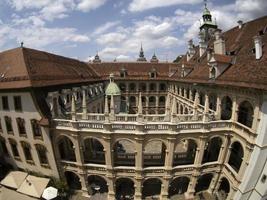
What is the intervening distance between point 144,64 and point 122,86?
38.0 feet

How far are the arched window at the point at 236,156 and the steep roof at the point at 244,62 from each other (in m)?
8.56

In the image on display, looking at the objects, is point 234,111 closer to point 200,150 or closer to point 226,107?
point 226,107

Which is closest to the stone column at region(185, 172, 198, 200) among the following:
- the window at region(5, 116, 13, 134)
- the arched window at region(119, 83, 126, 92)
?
the window at region(5, 116, 13, 134)

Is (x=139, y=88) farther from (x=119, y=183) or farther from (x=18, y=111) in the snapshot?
(x=18, y=111)

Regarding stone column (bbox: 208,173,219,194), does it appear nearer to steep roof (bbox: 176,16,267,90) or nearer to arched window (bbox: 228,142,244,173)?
arched window (bbox: 228,142,244,173)

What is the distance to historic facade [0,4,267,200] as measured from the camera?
24000 millimetres

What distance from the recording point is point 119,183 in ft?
104

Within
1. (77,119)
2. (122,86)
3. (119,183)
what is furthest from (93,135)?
(122,86)

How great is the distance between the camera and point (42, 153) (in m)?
29.1

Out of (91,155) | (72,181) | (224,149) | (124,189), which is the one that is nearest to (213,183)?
(224,149)

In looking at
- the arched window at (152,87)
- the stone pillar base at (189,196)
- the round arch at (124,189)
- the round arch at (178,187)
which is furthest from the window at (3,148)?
the arched window at (152,87)

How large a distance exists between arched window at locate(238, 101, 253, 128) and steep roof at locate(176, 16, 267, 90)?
10.6ft

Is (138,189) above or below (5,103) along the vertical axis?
below

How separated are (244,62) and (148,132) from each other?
45.9ft
